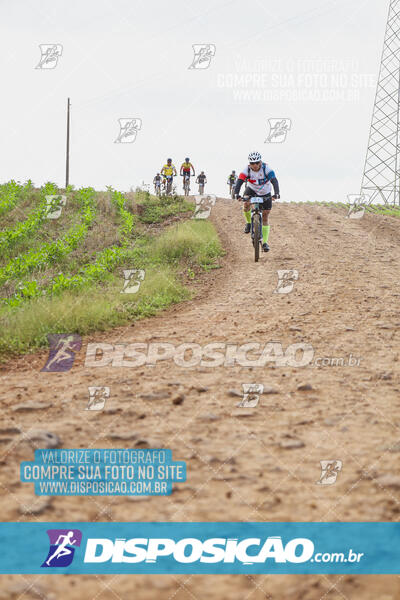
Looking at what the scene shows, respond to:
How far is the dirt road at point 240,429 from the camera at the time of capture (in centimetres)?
265

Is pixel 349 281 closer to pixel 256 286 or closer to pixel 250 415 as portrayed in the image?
pixel 256 286

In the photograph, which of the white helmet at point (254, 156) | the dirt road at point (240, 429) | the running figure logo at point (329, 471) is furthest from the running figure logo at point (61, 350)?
the white helmet at point (254, 156)

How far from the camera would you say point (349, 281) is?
10.4m

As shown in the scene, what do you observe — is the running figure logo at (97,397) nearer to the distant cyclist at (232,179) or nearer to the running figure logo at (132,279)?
the running figure logo at (132,279)

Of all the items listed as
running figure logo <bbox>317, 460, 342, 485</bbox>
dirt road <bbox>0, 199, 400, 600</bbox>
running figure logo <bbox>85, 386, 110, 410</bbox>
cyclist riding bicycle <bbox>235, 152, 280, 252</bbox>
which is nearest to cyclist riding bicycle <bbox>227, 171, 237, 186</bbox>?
cyclist riding bicycle <bbox>235, 152, 280, 252</bbox>

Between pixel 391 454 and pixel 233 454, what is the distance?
111 cm

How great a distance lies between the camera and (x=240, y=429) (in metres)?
4.23

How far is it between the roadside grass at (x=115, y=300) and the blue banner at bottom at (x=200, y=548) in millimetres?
4282

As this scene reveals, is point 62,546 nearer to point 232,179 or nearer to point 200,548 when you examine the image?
point 200,548

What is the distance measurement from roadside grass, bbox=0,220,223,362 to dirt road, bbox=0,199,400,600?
495 mm

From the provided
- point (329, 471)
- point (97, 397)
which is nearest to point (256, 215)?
point (97, 397)

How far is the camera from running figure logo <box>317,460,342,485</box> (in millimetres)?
3419

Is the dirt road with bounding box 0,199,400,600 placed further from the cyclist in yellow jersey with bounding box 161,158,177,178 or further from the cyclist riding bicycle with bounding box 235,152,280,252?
the cyclist in yellow jersey with bounding box 161,158,177,178

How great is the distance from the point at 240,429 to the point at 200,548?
4.71ft
